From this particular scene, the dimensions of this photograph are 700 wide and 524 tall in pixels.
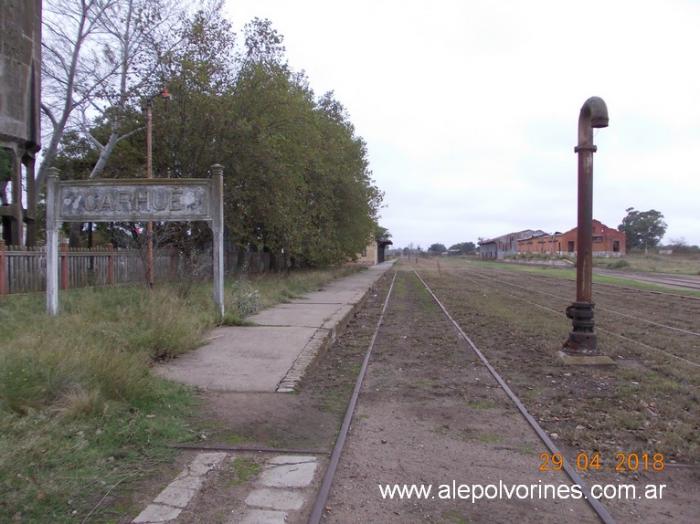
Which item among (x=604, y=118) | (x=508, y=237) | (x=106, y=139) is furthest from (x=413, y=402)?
(x=508, y=237)

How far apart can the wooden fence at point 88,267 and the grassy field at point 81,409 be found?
A: 3901mm

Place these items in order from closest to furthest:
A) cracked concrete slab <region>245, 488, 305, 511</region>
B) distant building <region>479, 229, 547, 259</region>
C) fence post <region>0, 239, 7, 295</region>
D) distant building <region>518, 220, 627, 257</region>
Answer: cracked concrete slab <region>245, 488, 305, 511</region>
fence post <region>0, 239, 7, 295</region>
distant building <region>518, 220, 627, 257</region>
distant building <region>479, 229, 547, 259</region>

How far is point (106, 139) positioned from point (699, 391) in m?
26.2

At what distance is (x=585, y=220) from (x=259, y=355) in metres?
5.52

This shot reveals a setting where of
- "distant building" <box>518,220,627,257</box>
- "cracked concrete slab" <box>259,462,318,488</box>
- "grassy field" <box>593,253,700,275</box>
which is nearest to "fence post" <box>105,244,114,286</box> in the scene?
"cracked concrete slab" <box>259,462,318,488</box>

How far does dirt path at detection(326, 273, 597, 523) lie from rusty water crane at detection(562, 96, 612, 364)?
5.59 ft

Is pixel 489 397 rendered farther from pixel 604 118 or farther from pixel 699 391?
pixel 604 118

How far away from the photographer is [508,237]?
146 metres

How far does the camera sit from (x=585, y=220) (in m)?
8.56

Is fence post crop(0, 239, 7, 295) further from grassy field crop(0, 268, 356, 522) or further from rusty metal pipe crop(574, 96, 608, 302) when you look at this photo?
rusty metal pipe crop(574, 96, 608, 302)

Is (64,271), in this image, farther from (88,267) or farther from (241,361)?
(241,361)

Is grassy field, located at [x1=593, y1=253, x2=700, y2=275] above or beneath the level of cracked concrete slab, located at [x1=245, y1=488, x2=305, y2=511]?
above

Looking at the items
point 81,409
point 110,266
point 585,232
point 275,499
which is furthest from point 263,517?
point 110,266

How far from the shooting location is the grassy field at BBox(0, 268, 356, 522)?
3.72m
